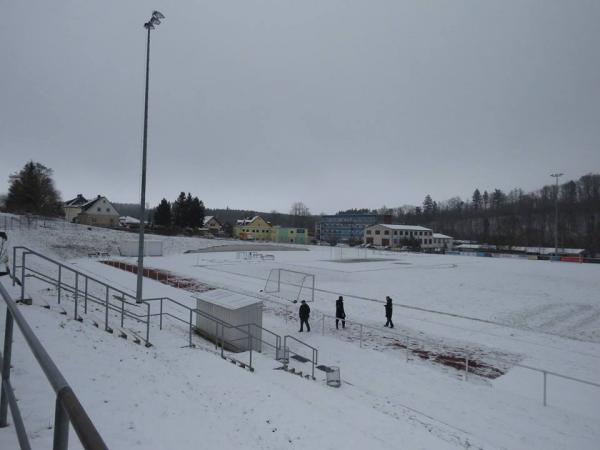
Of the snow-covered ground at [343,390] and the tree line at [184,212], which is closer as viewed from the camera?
the snow-covered ground at [343,390]

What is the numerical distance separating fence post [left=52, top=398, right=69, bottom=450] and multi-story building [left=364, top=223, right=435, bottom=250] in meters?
112

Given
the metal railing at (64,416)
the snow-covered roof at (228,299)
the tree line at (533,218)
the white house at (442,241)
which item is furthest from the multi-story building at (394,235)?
the metal railing at (64,416)

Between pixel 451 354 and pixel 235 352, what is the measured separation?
818cm

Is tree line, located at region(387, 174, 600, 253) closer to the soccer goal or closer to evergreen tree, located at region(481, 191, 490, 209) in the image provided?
evergreen tree, located at region(481, 191, 490, 209)

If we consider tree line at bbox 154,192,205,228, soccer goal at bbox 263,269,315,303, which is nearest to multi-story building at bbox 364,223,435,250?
tree line at bbox 154,192,205,228

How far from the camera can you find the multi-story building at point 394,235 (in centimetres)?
11320

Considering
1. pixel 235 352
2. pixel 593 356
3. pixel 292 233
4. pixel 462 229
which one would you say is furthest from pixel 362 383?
pixel 462 229

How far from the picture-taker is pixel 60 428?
5.44 ft

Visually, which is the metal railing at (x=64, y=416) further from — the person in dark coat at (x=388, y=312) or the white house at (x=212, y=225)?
the white house at (x=212, y=225)

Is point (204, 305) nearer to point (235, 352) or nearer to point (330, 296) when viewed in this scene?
point (235, 352)

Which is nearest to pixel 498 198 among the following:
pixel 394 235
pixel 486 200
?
pixel 486 200

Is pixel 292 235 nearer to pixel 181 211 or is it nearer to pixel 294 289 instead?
pixel 181 211

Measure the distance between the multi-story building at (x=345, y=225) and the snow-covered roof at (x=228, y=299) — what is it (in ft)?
461

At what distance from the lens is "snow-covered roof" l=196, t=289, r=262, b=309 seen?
14.1 m
